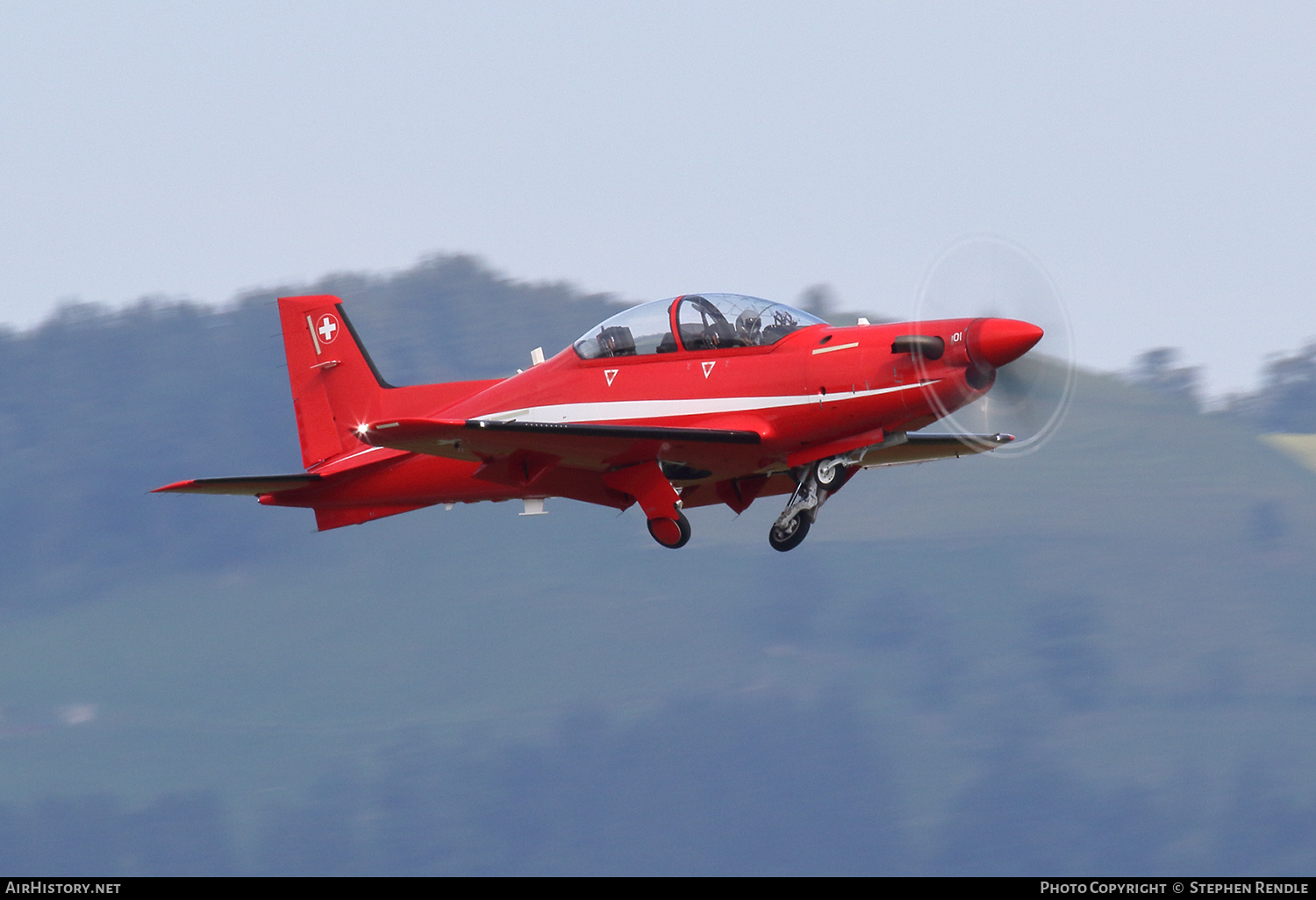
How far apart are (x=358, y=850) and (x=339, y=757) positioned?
874 centimetres

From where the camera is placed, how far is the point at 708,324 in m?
22.6

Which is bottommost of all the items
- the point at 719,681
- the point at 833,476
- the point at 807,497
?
the point at 719,681

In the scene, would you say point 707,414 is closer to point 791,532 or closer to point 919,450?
point 791,532

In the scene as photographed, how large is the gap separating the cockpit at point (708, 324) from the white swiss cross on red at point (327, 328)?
6.91 metres

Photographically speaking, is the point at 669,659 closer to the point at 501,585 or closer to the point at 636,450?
the point at 501,585

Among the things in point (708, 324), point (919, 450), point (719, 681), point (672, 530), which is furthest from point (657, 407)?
point (719, 681)

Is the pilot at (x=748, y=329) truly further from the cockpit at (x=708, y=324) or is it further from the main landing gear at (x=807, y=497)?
the main landing gear at (x=807, y=497)

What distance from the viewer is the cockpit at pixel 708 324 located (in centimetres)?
2255

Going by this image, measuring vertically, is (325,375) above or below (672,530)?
above

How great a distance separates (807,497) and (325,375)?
33.6 ft

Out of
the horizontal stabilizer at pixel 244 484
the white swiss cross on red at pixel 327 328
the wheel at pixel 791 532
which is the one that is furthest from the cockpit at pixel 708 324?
the white swiss cross on red at pixel 327 328

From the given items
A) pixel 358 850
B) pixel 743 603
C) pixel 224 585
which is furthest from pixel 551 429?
pixel 224 585

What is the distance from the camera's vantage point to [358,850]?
103 meters

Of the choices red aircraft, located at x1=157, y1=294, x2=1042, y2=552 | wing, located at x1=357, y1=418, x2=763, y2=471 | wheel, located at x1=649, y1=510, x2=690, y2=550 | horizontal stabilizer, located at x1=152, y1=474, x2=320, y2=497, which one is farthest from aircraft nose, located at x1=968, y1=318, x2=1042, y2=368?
horizontal stabilizer, located at x1=152, y1=474, x2=320, y2=497
